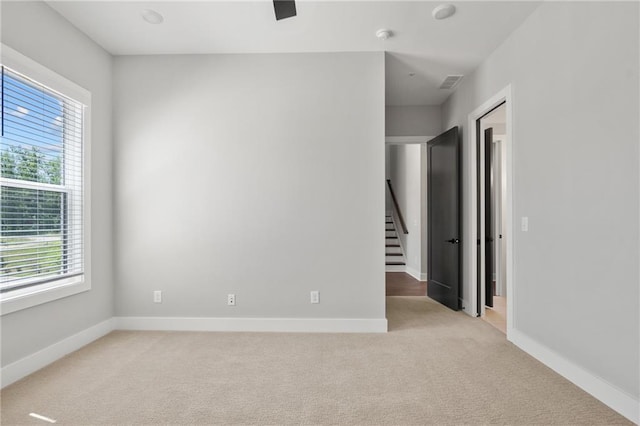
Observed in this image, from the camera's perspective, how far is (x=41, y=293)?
255 cm

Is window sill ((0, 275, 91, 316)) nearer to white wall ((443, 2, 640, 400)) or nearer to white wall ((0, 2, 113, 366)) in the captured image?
white wall ((0, 2, 113, 366))

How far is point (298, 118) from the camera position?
3.39 meters

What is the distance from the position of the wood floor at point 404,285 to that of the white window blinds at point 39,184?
400 cm

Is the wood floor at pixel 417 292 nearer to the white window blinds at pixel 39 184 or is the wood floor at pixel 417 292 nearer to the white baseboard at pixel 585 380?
the white baseboard at pixel 585 380

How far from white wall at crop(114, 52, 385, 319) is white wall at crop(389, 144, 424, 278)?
3240 mm

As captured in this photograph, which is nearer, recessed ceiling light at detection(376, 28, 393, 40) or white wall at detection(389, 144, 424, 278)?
recessed ceiling light at detection(376, 28, 393, 40)

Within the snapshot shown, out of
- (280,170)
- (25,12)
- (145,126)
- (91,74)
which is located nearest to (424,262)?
(280,170)

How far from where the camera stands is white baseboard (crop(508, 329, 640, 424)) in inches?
74.4

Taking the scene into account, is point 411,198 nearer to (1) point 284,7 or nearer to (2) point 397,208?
(2) point 397,208

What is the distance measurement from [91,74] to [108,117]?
1.34ft

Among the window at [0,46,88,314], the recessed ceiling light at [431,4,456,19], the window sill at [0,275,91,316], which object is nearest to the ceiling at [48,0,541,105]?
the recessed ceiling light at [431,4,456,19]

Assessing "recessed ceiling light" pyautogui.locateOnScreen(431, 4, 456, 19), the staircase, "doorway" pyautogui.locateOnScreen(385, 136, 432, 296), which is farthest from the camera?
the staircase

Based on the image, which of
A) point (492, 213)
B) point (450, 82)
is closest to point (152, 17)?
point (450, 82)

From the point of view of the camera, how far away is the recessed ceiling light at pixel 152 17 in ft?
8.92
